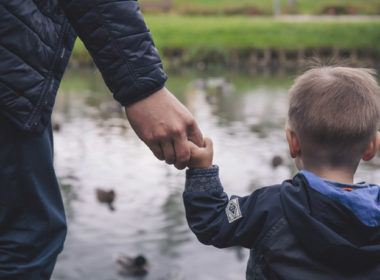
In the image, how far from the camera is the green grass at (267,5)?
135 feet

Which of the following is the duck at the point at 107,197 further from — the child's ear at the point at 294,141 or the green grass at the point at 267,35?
the green grass at the point at 267,35

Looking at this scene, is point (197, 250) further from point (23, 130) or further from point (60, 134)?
point (60, 134)

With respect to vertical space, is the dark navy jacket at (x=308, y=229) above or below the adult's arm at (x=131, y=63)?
below

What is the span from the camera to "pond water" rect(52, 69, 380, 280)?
4.83 meters

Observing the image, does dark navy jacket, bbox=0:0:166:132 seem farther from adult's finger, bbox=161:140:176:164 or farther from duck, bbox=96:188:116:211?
duck, bbox=96:188:116:211

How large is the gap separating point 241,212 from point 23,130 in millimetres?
722

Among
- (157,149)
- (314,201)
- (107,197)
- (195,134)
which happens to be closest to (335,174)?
(314,201)

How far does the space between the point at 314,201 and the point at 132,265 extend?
321 centimetres

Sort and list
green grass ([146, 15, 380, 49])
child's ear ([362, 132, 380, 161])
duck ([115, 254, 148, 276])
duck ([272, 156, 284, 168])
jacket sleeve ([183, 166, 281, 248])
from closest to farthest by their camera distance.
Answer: jacket sleeve ([183, 166, 281, 248]), child's ear ([362, 132, 380, 161]), duck ([115, 254, 148, 276]), duck ([272, 156, 284, 168]), green grass ([146, 15, 380, 49])

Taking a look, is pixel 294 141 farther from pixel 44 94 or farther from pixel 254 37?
pixel 254 37

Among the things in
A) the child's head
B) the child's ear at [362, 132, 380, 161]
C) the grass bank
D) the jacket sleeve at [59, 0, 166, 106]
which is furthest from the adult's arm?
the grass bank

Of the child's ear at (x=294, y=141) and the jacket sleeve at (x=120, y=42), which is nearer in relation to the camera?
the jacket sleeve at (x=120, y=42)

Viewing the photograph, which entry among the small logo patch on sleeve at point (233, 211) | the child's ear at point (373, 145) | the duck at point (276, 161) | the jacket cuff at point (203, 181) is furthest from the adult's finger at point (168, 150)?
the duck at point (276, 161)

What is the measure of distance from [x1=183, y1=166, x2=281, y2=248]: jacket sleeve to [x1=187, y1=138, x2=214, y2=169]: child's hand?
2 centimetres
